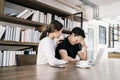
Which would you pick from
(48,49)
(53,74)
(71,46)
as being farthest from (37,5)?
(53,74)

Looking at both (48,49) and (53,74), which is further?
(48,49)

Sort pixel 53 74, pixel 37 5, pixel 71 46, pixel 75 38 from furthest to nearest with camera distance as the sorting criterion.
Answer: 1. pixel 37 5
2. pixel 71 46
3. pixel 75 38
4. pixel 53 74

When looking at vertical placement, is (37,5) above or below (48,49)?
above

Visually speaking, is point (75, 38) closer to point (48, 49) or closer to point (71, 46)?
point (71, 46)

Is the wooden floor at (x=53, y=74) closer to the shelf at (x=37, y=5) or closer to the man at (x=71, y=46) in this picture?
the man at (x=71, y=46)

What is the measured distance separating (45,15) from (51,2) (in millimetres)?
885

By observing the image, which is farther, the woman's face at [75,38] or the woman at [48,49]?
the woman's face at [75,38]

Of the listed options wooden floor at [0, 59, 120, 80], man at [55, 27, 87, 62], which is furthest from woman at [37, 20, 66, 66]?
man at [55, 27, 87, 62]

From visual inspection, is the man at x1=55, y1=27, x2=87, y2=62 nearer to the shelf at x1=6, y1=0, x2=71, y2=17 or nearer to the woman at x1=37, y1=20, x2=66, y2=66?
the woman at x1=37, y1=20, x2=66, y2=66

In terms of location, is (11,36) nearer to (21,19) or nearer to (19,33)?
(19,33)

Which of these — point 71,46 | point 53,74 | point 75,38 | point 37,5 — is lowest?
point 53,74

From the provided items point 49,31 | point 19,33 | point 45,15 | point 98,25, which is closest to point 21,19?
point 19,33

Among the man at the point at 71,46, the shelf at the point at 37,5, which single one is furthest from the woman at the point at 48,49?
the shelf at the point at 37,5

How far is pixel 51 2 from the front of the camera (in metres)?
4.08
